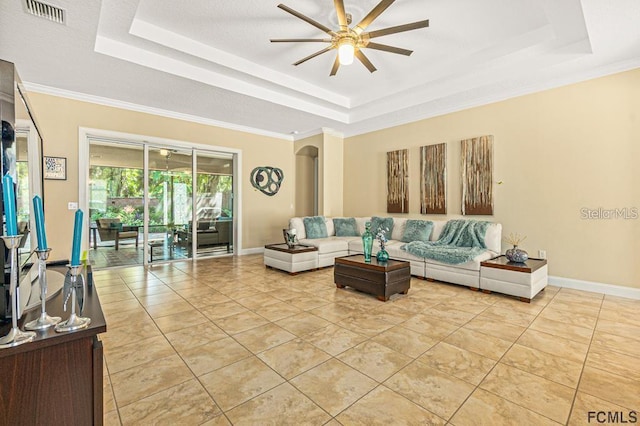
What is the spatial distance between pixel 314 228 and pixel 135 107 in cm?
386

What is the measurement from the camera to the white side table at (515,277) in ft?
11.7

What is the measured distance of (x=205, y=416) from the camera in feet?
5.41

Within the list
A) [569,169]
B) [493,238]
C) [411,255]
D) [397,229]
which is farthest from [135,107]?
[569,169]

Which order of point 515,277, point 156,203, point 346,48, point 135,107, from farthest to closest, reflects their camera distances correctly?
point 156,203 < point 135,107 < point 515,277 < point 346,48

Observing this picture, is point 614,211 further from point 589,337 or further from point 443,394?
point 443,394

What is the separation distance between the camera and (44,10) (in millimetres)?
2787

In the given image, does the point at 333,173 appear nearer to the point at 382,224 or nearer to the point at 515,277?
the point at 382,224

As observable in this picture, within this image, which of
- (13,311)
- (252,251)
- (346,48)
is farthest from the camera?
(252,251)

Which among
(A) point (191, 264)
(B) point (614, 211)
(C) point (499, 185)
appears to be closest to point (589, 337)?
(B) point (614, 211)

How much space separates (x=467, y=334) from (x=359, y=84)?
4.22 metres

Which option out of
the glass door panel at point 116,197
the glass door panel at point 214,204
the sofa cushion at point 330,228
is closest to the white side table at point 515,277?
the sofa cushion at point 330,228

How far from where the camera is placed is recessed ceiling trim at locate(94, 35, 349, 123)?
11.7ft

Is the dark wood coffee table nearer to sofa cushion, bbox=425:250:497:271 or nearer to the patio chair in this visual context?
sofa cushion, bbox=425:250:497:271

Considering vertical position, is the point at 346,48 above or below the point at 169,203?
above
